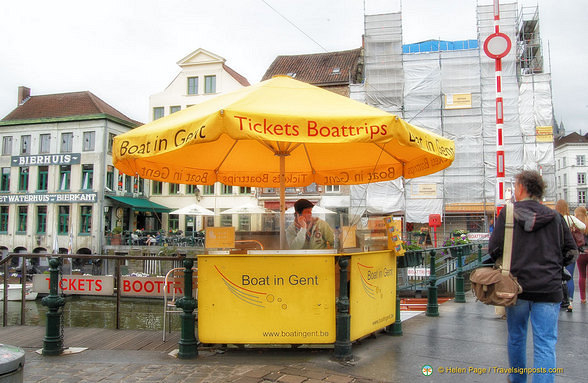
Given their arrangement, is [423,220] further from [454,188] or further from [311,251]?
[311,251]

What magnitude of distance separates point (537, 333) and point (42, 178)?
142 ft

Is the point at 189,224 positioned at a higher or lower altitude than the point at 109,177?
lower

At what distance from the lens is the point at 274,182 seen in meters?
8.50

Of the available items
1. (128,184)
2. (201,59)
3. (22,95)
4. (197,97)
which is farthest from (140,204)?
(22,95)

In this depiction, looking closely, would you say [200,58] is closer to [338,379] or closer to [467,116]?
[467,116]

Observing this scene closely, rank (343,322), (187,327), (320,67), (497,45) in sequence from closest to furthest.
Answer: (343,322), (187,327), (497,45), (320,67)

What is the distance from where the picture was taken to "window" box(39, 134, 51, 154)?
39.8 m

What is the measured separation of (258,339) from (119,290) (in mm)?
2631

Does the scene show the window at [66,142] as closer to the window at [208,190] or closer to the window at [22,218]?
the window at [22,218]

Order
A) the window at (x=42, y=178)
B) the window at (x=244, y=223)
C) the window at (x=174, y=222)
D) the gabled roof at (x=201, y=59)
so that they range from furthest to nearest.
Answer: the window at (x=174, y=222) → the window at (x=42, y=178) → the gabled roof at (x=201, y=59) → the window at (x=244, y=223)

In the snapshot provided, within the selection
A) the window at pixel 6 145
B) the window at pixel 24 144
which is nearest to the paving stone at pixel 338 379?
the window at pixel 24 144

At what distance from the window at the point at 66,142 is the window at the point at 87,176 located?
2.41 metres

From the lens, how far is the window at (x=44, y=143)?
131 feet

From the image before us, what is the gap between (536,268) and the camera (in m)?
3.55
